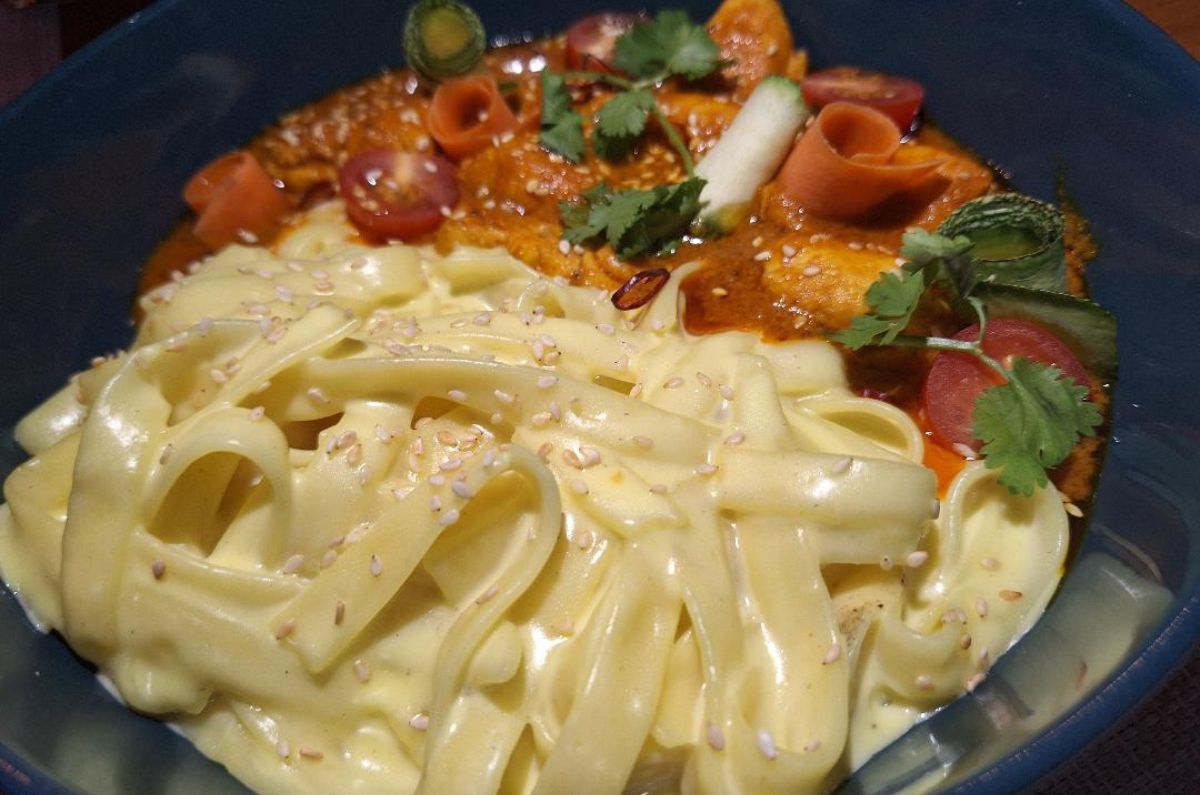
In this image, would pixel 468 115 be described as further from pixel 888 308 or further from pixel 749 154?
pixel 888 308

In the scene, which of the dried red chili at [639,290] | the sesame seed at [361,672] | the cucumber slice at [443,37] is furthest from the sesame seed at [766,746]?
the cucumber slice at [443,37]

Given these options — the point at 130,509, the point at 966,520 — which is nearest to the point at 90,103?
the point at 130,509

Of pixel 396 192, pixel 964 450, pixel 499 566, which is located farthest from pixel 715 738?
pixel 396 192

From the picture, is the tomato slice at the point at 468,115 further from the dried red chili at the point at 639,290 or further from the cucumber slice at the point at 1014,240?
the cucumber slice at the point at 1014,240

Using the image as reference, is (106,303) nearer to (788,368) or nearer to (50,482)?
(50,482)

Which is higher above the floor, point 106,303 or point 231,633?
point 106,303
